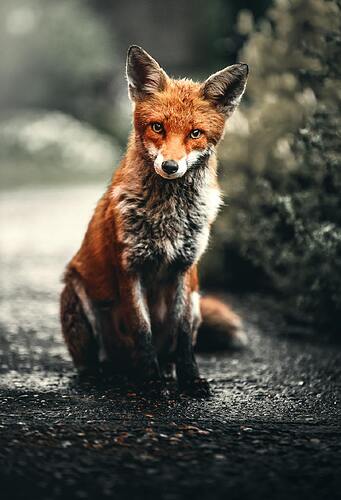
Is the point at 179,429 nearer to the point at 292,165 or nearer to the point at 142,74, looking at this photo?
the point at 142,74

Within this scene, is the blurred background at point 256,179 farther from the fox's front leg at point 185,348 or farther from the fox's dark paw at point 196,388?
the fox's dark paw at point 196,388

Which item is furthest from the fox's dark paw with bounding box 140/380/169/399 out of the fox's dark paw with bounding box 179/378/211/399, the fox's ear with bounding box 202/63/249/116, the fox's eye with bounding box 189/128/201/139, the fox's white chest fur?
the fox's ear with bounding box 202/63/249/116

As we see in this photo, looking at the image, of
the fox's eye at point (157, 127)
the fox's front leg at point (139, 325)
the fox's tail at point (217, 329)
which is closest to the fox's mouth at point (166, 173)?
the fox's eye at point (157, 127)

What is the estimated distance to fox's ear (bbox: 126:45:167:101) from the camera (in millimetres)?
4020

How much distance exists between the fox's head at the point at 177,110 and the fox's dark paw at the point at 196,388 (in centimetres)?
136

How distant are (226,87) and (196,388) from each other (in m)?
1.84

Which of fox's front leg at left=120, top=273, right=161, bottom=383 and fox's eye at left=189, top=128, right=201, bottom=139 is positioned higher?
fox's eye at left=189, top=128, right=201, bottom=139

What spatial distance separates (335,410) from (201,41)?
20.2m

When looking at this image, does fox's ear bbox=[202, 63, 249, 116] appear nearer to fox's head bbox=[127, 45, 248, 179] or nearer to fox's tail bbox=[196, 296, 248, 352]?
fox's head bbox=[127, 45, 248, 179]

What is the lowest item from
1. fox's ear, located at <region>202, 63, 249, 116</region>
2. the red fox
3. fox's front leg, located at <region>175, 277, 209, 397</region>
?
fox's front leg, located at <region>175, 277, 209, 397</region>

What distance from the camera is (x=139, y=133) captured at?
4.00 meters

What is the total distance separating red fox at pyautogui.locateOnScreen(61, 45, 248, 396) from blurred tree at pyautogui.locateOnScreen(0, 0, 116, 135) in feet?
66.0

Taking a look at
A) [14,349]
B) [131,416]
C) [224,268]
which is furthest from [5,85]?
[131,416]

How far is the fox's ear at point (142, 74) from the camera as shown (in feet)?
13.2
